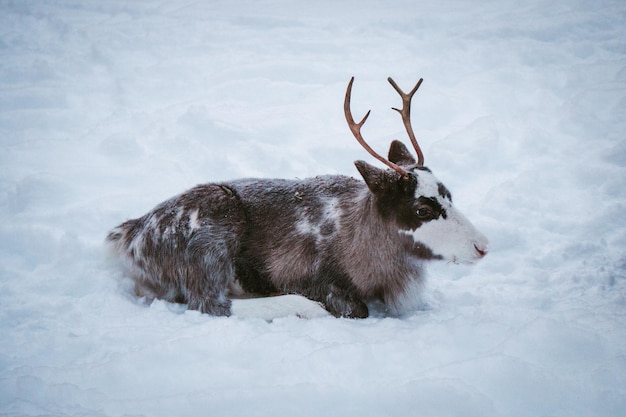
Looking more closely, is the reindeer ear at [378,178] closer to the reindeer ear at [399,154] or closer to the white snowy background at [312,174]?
the reindeer ear at [399,154]

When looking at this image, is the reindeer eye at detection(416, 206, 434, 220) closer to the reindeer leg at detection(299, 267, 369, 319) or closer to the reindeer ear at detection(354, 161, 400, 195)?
the reindeer ear at detection(354, 161, 400, 195)

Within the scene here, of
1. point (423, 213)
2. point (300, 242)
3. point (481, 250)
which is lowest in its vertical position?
point (300, 242)

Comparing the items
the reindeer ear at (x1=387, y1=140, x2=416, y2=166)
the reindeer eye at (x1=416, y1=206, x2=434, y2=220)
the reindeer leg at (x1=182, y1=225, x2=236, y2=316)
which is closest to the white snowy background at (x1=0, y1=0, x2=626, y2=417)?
the reindeer leg at (x1=182, y1=225, x2=236, y2=316)

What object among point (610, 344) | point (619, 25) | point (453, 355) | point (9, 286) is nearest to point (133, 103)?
point (9, 286)

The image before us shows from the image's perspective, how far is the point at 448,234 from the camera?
3.57 m

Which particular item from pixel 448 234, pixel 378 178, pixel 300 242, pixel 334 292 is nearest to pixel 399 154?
pixel 378 178

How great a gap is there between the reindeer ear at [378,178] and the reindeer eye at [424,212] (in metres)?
0.25

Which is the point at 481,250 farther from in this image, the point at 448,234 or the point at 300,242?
the point at 300,242

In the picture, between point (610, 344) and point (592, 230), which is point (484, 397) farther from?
point (592, 230)

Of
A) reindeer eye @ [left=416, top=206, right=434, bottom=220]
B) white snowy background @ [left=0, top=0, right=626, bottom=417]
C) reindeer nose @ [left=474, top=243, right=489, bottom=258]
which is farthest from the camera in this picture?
reindeer eye @ [left=416, top=206, right=434, bottom=220]

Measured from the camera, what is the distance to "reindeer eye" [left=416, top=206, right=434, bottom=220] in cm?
A: 361

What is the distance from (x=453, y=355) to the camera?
2.99m

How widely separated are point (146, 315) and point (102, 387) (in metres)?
0.84

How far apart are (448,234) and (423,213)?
0.22m
